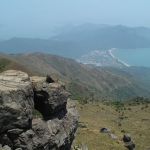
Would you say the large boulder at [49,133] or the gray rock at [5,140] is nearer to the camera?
the gray rock at [5,140]

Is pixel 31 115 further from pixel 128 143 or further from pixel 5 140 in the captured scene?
pixel 128 143

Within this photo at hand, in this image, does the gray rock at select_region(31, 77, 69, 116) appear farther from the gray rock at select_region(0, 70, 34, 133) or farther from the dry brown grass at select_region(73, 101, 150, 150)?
the dry brown grass at select_region(73, 101, 150, 150)

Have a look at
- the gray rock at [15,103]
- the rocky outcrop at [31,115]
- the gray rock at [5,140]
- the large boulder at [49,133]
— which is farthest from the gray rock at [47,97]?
the gray rock at [5,140]

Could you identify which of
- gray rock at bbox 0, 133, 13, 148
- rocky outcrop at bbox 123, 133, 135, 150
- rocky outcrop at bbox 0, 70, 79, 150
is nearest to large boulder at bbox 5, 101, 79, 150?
rocky outcrop at bbox 0, 70, 79, 150

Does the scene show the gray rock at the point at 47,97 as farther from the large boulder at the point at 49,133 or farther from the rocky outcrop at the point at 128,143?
the rocky outcrop at the point at 128,143

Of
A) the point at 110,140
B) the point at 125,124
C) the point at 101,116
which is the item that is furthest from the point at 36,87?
the point at 101,116

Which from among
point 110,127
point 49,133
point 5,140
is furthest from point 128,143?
point 5,140
